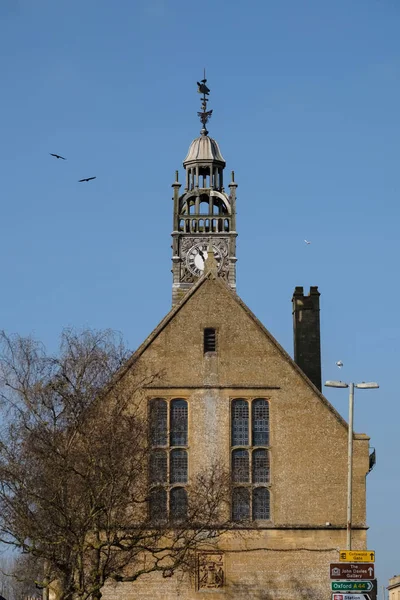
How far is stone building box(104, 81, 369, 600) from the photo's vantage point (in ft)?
179

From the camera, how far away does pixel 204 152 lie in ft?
348

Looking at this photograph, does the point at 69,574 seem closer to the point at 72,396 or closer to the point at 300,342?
the point at 72,396

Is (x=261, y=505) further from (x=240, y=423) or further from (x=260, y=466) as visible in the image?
(x=240, y=423)

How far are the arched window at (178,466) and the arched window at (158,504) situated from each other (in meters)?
0.83

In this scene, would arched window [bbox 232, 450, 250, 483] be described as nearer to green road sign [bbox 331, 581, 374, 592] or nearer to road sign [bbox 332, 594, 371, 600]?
green road sign [bbox 331, 581, 374, 592]

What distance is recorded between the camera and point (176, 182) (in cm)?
10425

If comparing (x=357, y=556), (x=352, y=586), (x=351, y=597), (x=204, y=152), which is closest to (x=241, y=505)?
(x=357, y=556)

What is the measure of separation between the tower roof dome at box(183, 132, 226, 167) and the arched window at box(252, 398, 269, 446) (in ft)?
167

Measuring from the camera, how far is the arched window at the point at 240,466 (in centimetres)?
5597

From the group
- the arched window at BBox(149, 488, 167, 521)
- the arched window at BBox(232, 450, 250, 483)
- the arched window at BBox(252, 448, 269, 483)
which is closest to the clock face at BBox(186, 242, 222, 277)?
the arched window at BBox(232, 450, 250, 483)

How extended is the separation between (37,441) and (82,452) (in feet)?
5.03

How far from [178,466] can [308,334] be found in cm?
1199

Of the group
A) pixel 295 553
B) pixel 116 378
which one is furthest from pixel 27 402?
pixel 295 553

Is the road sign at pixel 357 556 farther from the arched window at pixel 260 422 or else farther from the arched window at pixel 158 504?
the arched window at pixel 260 422
